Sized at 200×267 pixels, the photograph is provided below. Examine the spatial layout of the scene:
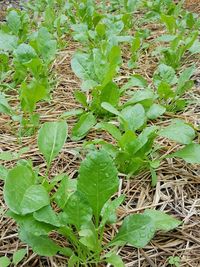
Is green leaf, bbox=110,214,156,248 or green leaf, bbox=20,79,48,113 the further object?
green leaf, bbox=20,79,48,113

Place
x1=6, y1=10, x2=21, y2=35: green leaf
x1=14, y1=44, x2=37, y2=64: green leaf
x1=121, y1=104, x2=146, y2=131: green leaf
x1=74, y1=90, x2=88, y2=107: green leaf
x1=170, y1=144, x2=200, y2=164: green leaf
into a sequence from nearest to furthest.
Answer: x1=170, y1=144, x2=200, y2=164: green leaf → x1=121, y1=104, x2=146, y2=131: green leaf → x1=74, y1=90, x2=88, y2=107: green leaf → x1=14, y1=44, x2=37, y2=64: green leaf → x1=6, y1=10, x2=21, y2=35: green leaf

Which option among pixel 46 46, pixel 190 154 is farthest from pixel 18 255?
pixel 46 46

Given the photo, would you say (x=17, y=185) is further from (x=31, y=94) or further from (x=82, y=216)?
(x=31, y=94)

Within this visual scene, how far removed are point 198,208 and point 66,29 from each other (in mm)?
1912

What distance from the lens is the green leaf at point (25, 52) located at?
208cm

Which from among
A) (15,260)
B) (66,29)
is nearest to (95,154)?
(15,260)

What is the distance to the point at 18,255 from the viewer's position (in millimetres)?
1160

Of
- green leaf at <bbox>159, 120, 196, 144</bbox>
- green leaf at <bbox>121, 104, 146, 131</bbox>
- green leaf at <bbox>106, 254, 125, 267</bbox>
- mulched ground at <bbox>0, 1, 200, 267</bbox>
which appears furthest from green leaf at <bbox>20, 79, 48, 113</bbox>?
green leaf at <bbox>106, 254, 125, 267</bbox>

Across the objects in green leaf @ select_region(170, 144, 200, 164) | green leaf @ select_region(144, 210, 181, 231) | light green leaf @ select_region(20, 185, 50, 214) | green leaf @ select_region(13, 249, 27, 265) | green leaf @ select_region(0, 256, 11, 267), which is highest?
light green leaf @ select_region(20, 185, 50, 214)

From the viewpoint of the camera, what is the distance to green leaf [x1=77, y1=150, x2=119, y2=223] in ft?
3.64

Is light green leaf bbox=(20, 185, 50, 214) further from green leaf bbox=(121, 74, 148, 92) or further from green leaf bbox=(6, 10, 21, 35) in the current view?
green leaf bbox=(6, 10, 21, 35)

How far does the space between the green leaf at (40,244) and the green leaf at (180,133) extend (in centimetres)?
53

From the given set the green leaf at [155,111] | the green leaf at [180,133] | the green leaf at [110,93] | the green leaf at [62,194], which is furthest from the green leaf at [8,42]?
the green leaf at [62,194]

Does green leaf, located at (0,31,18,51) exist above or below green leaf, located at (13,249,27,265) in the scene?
above
